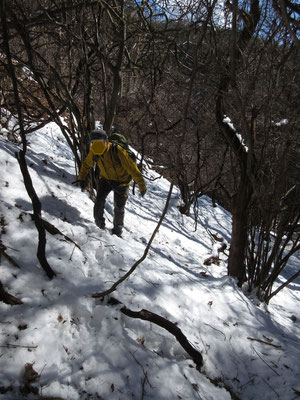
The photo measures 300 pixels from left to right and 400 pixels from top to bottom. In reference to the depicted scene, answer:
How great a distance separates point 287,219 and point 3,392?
139 inches

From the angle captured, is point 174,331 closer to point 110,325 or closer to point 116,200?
point 110,325

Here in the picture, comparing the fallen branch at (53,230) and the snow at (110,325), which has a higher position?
the fallen branch at (53,230)

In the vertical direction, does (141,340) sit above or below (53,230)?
below

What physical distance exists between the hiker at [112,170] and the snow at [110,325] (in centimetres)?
39

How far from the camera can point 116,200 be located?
138 inches

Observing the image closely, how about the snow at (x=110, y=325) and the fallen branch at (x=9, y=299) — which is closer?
the snow at (x=110, y=325)

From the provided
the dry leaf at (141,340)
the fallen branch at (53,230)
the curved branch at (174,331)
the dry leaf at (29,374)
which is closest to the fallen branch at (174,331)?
the curved branch at (174,331)

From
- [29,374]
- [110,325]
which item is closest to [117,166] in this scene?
[110,325]

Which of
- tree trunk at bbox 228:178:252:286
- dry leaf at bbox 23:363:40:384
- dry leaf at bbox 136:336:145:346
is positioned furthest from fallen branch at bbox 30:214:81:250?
Result: tree trunk at bbox 228:178:252:286

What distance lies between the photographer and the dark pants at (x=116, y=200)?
3414mm

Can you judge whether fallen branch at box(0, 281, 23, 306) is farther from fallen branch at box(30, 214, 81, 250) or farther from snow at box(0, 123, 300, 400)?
fallen branch at box(30, 214, 81, 250)

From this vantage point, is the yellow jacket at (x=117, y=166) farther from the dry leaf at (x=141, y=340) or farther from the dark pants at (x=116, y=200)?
the dry leaf at (x=141, y=340)

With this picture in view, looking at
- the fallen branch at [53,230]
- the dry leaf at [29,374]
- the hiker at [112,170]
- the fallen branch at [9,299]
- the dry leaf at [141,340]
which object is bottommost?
the dry leaf at [141,340]

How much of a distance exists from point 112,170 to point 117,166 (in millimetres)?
87
